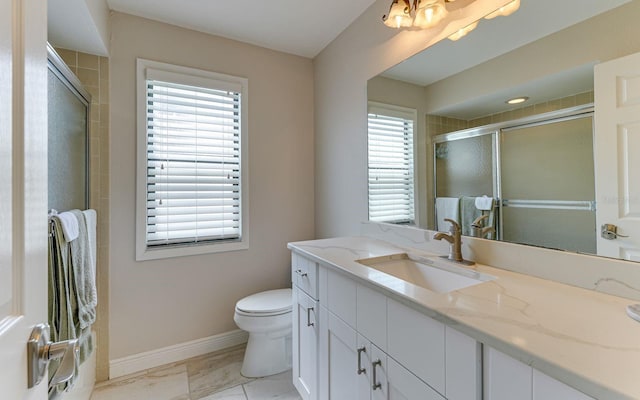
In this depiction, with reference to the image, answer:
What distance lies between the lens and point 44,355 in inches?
21.4

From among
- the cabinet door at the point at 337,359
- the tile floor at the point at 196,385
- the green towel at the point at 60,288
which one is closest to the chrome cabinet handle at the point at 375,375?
the cabinet door at the point at 337,359

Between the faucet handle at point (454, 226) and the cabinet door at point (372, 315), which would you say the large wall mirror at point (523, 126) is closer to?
the faucet handle at point (454, 226)

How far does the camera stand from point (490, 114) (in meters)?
1.21

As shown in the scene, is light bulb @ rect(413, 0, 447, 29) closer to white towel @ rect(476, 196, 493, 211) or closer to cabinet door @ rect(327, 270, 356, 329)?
white towel @ rect(476, 196, 493, 211)

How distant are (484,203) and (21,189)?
147 centimetres

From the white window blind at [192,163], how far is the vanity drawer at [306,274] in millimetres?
848

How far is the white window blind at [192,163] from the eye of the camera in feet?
6.48

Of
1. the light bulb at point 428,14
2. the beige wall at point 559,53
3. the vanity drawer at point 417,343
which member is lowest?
the vanity drawer at point 417,343

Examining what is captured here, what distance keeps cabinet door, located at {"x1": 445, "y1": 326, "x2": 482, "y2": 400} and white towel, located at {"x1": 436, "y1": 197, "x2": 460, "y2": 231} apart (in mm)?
758

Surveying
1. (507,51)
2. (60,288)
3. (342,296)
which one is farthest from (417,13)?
(60,288)

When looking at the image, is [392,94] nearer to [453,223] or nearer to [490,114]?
[490,114]

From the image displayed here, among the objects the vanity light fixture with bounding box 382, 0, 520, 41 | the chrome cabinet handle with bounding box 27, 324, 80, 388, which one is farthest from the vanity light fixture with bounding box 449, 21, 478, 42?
the chrome cabinet handle with bounding box 27, 324, 80, 388

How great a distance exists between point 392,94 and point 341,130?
528 mm

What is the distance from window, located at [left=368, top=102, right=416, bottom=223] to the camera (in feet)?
5.38
